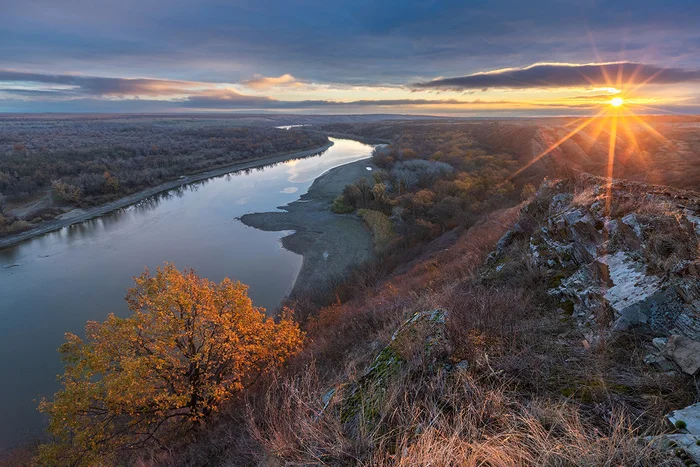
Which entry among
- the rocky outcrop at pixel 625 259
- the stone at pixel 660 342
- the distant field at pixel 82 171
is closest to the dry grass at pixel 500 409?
the stone at pixel 660 342

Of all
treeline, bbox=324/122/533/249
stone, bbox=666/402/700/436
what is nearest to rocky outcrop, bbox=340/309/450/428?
stone, bbox=666/402/700/436

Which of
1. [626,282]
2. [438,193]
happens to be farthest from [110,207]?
[626,282]

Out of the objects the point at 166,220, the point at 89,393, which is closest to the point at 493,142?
the point at 166,220

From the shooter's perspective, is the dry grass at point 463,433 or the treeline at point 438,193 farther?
the treeline at point 438,193

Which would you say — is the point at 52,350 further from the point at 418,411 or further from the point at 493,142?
the point at 493,142

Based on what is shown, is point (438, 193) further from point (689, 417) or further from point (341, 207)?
point (689, 417)

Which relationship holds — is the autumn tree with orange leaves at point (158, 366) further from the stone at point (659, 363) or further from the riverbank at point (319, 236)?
the riverbank at point (319, 236)
